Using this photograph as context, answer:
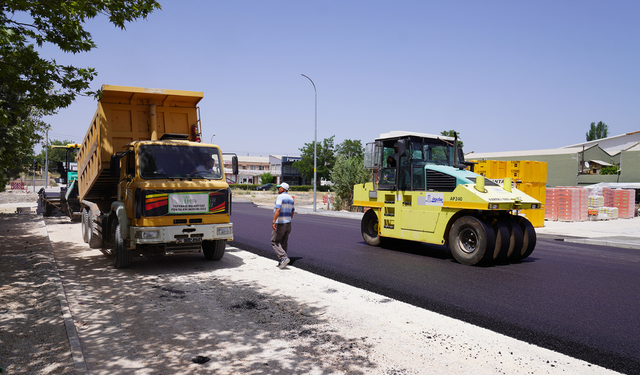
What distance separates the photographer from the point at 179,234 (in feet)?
26.9

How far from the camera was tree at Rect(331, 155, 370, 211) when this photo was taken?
29.3 m

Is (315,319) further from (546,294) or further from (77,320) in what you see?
(546,294)

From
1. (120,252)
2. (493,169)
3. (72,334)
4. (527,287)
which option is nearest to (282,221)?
(120,252)

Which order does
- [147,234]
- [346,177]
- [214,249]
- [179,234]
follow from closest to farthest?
[147,234]
[179,234]
[214,249]
[346,177]

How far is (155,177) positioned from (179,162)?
552mm

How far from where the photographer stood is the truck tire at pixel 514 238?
9.29m

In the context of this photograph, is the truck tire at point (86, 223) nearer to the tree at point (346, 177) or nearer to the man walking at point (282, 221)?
the man walking at point (282, 221)

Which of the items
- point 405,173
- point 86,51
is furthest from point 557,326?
point 86,51

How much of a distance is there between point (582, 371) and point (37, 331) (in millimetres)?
5617

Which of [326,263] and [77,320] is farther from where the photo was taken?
[326,263]

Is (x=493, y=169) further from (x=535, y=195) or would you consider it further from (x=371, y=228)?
(x=371, y=228)

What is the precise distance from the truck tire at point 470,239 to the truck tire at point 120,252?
6.40 meters

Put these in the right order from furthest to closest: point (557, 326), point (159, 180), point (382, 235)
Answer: point (382, 235), point (159, 180), point (557, 326)

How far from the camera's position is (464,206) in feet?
29.7
